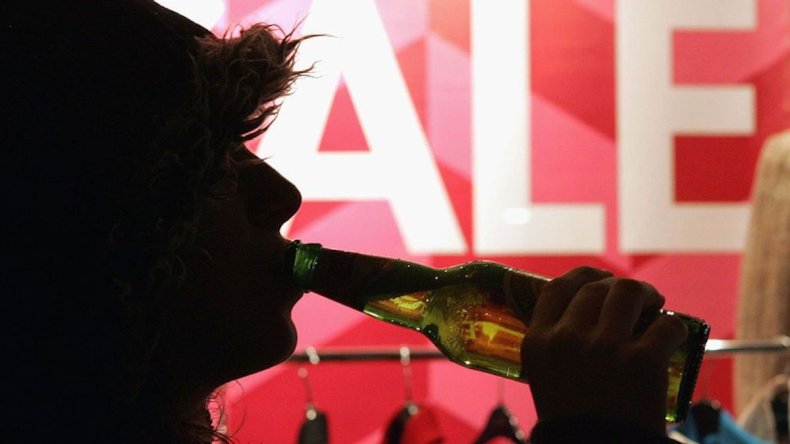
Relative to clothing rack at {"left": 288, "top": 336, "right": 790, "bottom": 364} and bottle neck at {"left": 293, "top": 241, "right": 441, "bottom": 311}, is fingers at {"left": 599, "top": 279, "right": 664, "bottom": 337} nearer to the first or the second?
bottle neck at {"left": 293, "top": 241, "right": 441, "bottom": 311}

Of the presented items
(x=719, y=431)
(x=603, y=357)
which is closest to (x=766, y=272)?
(x=719, y=431)

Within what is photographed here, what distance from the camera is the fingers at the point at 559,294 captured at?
634mm

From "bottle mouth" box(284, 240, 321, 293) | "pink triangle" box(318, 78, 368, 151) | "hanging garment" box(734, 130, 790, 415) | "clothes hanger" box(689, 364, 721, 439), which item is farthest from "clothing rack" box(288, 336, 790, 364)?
"bottle mouth" box(284, 240, 321, 293)

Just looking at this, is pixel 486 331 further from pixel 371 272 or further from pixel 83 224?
pixel 83 224

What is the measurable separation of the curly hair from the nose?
0.07 feet

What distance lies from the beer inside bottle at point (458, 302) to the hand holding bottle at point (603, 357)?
0.15 metres

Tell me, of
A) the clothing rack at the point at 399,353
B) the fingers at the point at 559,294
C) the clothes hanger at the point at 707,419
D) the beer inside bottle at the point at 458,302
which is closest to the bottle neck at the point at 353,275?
the beer inside bottle at the point at 458,302

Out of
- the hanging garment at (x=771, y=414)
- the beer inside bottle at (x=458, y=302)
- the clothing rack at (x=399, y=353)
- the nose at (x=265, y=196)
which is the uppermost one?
the nose at (x=265, y=196)

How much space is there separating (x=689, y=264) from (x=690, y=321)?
1.16 meters

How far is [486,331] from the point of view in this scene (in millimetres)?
857

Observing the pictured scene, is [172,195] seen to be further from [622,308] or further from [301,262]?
[622,308]

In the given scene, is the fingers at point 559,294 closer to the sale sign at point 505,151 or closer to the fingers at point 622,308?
the fingers at point 622,308

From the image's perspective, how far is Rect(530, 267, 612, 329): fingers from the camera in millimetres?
634

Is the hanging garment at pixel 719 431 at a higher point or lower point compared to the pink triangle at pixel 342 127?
lower
